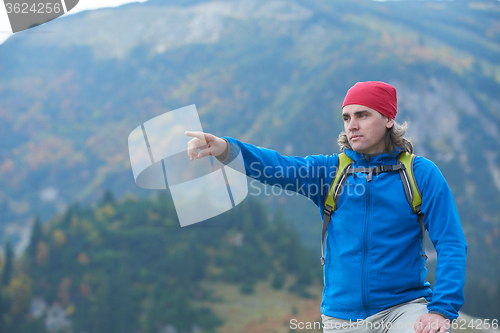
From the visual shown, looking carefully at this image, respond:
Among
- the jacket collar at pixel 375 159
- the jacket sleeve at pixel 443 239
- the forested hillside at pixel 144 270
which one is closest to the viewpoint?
the jacket sleeve at pixel 443 239

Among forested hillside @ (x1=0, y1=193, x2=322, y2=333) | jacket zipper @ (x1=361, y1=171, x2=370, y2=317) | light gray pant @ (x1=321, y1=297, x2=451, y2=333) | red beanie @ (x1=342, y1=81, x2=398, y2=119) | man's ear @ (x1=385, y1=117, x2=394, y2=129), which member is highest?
red beanie @ (x1=342, y1=81, x2=398, y2=119)

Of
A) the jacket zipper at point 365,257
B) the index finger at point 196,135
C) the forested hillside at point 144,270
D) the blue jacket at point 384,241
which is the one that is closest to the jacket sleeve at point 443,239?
the blue jacket at point 384,241

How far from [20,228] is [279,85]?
18193 millimetres

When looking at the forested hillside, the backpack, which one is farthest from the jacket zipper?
the forested hillside

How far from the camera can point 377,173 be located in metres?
2.19

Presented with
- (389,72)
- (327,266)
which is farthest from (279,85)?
(327,266)

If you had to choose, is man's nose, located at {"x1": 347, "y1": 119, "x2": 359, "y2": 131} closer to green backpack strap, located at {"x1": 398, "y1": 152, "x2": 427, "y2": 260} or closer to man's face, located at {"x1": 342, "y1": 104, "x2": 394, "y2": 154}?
man's face, located at {"x1": 342, "y1": 104, "x2": 394, "y2": 154}

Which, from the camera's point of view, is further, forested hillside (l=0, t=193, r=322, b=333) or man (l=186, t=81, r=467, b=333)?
forested hillside (l=0, t=193, r=322, b=333)

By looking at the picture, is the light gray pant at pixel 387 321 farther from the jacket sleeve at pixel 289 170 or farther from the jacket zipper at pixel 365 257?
the jacket sleeve at pixel 289 170

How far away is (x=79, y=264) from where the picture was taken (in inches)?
900

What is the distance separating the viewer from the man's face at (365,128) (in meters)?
2.26

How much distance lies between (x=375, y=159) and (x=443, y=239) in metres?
0.49

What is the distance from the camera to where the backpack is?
6.80 ft

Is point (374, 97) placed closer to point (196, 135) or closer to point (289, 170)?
point (289, 170)
